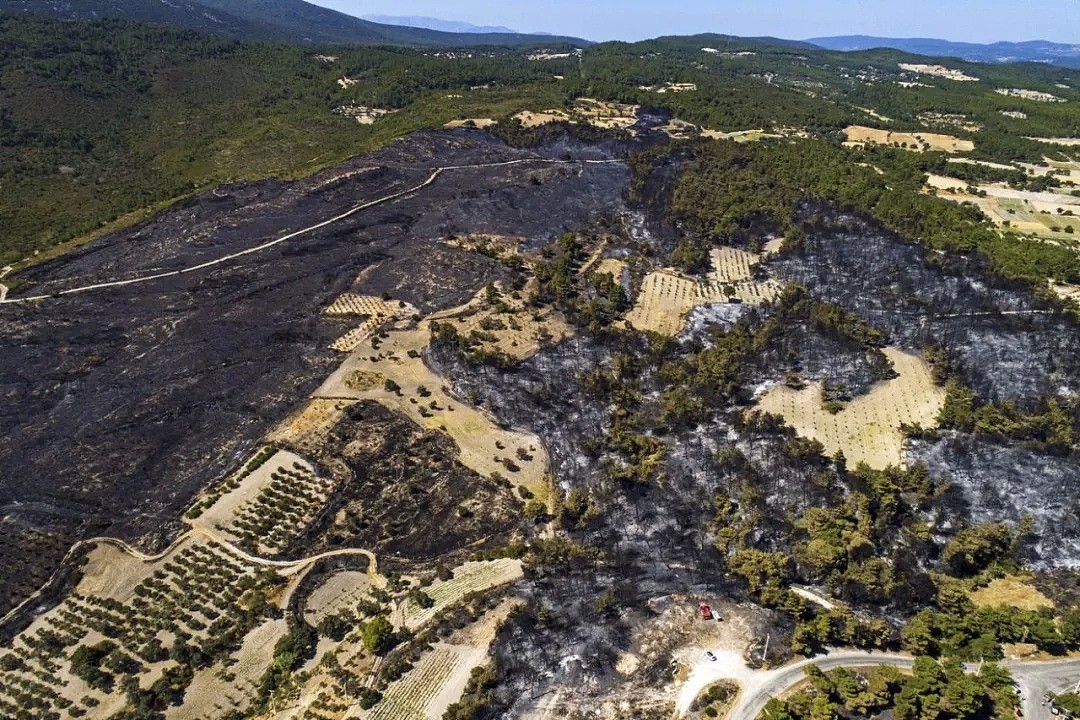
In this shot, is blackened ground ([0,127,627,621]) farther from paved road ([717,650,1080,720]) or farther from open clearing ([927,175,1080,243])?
open clearing ([927,175,1080,243])

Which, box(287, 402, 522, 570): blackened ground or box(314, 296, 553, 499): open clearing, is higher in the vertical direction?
box(314, 296, 553, 499): open clearing

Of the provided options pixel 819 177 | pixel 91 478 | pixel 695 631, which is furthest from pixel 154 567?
pixel 819 177

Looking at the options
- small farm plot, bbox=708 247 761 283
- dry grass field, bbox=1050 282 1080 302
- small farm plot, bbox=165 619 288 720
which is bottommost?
small farm plot, bbox=165 619 288 720

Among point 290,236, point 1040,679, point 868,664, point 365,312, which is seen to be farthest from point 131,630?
point 290,236

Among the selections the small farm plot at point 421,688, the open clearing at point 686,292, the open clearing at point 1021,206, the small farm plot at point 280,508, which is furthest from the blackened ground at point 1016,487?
the open clearing at point 1021,206

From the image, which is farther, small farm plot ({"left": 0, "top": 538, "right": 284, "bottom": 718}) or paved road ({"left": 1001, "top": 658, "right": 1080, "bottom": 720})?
small farm plot ({"left": 0, "top": 538, "right": 284, "bottom": 718})

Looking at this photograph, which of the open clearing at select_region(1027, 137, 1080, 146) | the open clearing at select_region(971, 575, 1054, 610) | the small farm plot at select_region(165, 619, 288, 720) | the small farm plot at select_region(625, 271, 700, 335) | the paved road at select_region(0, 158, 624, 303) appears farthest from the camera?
the open clearing at select_region(1027, 137, 1080, 146)

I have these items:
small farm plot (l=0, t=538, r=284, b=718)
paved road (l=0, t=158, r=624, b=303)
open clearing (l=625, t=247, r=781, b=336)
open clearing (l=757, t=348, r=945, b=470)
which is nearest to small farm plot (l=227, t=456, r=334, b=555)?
small farm plot (l=0, t=538, r=284, b=718)
